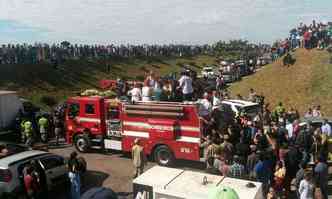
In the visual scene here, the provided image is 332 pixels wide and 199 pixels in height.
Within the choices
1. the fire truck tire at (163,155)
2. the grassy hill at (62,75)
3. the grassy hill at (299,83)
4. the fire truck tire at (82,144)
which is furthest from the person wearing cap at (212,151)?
the grassy hill at (62,75)

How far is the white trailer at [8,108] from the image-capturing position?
1931 centimetres

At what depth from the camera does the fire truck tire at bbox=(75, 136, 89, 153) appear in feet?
56.3

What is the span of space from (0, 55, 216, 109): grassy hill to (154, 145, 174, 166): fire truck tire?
797 inches

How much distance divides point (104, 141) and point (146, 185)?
30.1ft

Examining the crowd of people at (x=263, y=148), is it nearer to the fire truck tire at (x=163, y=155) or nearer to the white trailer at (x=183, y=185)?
the fire truck tire at (x=163, y=155)

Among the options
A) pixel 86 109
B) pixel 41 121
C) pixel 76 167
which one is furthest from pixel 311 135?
pixel 41 121

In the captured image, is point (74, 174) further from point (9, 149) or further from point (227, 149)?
point (227, 149)

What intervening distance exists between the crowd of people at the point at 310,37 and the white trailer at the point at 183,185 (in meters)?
28.4

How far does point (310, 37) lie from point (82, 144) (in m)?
24.9

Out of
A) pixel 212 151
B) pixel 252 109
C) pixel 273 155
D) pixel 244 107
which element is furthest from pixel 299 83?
pixel 273 155

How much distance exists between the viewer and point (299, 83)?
1200 inches

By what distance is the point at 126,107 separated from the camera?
15609mm

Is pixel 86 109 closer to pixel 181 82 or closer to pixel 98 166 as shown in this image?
pixel 98 166

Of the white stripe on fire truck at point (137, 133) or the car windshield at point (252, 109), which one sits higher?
the car windshield at point (252, 109)
